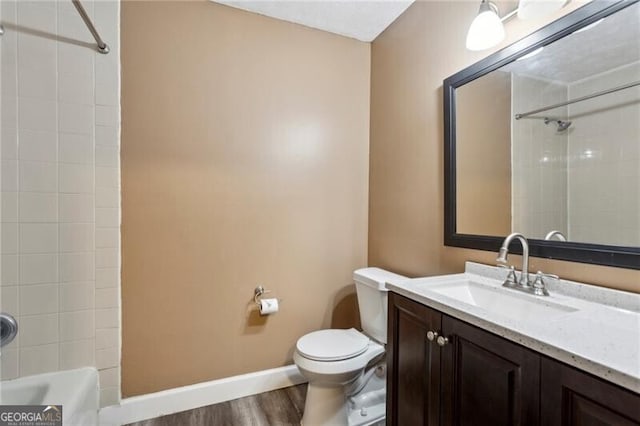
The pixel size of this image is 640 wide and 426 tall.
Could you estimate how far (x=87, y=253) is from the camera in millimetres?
1580

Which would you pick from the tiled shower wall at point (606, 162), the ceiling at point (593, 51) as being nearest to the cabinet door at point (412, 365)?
the tiled shower wall at point (606, 162)

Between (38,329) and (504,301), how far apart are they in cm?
212

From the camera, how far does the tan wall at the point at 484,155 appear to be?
1375 millimetres

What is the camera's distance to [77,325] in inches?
61.6

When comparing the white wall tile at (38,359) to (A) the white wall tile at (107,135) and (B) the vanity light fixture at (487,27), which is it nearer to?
(A) the white wall tile at (107,135)

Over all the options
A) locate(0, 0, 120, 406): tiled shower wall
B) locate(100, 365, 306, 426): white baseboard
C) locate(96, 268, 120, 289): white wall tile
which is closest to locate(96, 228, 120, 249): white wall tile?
locate(0, 0, 120, 406): tiled shower wall

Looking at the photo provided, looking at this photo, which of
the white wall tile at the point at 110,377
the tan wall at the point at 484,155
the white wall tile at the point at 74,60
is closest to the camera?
the tan wall at the point at 484,155

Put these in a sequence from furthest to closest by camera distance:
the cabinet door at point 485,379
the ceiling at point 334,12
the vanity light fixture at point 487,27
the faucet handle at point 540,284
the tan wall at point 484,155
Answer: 1. the ceiling at point 334,12
2. the tan wall at point 484,155
3. the vanity light fixture at point 487,27
4. the faucet handle at point 540,284
5. the cabinet door at point 485,379

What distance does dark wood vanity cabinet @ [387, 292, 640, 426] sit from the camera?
640 mm

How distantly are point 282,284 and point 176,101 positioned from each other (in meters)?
1.30

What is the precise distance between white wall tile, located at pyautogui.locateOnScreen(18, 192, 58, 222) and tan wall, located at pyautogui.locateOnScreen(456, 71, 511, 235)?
203 centimetres

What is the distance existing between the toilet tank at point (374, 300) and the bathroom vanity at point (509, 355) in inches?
16.5

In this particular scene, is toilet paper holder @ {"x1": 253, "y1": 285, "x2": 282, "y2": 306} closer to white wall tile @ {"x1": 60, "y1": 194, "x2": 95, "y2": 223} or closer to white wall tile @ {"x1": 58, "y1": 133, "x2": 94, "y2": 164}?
white wall tile @ {"x1": 60, "y1": 194, "x2": 95, "y2": 223}

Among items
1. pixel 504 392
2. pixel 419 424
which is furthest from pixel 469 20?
pixel 419 424
